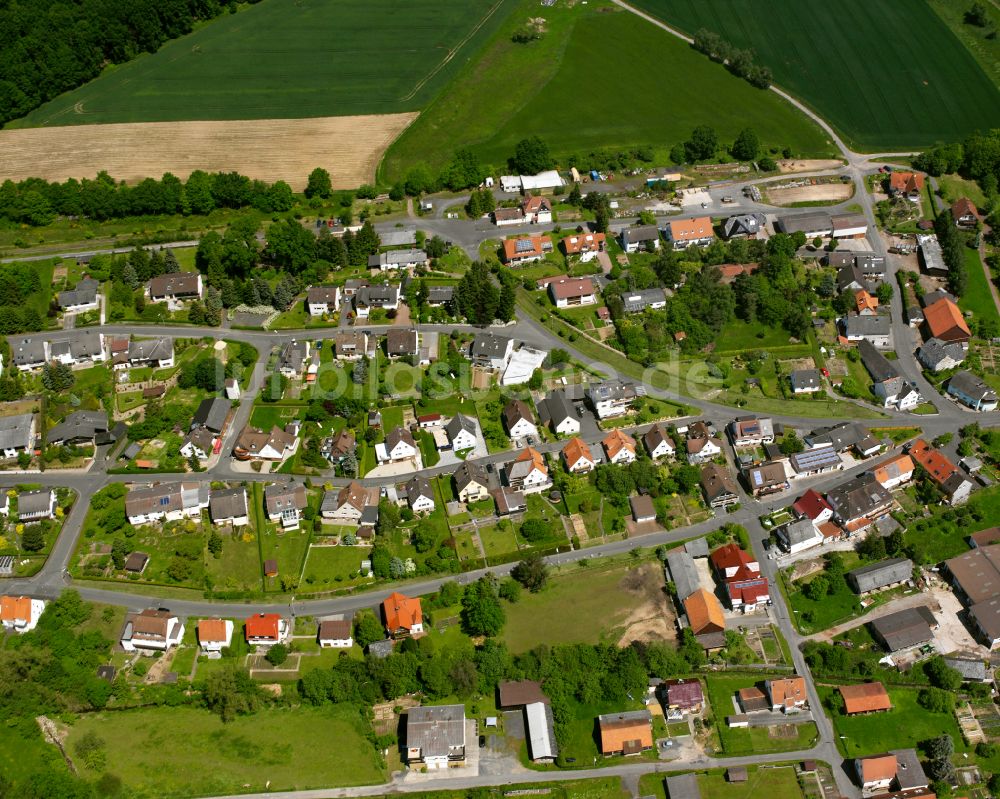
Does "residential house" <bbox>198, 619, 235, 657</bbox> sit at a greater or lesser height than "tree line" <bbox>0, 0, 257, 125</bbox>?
lesser

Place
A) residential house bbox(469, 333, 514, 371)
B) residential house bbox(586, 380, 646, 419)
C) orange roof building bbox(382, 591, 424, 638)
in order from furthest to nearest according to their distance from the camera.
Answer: residential house bbox(469, 333, 514, 371) → residential house bbox(586, 380, 646, 419) → orange roof building bbox(382, 591, 424, 638)

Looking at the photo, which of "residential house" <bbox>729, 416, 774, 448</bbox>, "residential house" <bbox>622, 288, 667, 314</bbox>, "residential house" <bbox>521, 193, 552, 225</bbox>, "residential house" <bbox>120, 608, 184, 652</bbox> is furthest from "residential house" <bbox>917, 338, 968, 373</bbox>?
"residential house" <bbox>120, 608, 184, 652</bbox>

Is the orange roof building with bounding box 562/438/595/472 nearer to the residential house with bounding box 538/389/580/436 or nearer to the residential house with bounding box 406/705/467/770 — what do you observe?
the residential house with bounding box 538/389/580/436

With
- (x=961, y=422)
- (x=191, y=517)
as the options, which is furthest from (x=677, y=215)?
(x=191, y=517)

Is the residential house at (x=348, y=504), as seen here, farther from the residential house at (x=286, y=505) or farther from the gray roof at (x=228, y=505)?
the gray roof at (x=228, y=505)

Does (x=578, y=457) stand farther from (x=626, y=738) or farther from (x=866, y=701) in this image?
(x=866, y=701)

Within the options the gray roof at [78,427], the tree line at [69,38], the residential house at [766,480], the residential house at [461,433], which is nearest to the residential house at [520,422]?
the residential house at [461,433]

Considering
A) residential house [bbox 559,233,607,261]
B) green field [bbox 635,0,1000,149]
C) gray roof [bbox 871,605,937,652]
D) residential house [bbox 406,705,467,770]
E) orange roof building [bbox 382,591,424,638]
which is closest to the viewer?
residential house [bbox 406,705,467,770]
